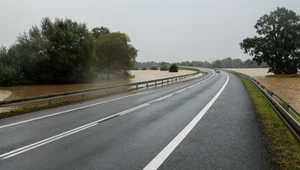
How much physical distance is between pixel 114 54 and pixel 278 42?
1586 inches

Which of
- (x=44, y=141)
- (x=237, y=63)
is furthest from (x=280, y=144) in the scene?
(x=237, y=63)

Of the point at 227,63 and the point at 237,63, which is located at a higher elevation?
the point at 227,63

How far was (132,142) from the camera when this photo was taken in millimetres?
6691

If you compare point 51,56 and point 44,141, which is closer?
point 44,141

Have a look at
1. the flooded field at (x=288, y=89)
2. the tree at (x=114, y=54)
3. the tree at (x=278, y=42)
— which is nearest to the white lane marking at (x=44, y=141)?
the flooded field at (x=288, y=89)

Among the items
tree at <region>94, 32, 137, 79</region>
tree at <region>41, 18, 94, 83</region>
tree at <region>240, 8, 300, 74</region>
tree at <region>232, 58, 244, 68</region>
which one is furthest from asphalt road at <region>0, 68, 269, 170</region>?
tree at <region>232, 58, 244, 68</region>

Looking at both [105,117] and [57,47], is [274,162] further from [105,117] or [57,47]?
[57,47]

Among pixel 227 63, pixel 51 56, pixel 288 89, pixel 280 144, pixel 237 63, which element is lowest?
pixel 237 63

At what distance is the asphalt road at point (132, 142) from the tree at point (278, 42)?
199ft

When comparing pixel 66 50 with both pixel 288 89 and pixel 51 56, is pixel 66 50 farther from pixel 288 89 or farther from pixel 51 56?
pixel 288 89

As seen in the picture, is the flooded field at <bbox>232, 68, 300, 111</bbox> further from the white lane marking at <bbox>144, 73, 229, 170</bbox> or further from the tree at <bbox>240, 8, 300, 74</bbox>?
the tree at <bbox>240, 8, 300, 74</bbox>

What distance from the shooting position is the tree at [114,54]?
196 feet

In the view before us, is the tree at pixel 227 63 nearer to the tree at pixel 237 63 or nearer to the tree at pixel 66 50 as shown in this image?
the tree at pixel 237 63

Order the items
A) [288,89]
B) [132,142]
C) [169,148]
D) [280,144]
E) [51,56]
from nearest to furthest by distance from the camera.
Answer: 1. [169,148]
2. [280,144]
3. [132,142]
4. [288,89]
5. [51,56]
